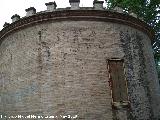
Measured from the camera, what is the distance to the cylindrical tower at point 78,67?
11.1 meters

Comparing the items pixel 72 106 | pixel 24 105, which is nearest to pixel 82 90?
pixel 72 106

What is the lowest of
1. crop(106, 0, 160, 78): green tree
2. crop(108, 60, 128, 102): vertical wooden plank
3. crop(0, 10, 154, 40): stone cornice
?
crop(108, 60, 128, 102): vertical wooden plank

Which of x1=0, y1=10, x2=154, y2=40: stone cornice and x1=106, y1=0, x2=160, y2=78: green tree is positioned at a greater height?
x1=106, y1=0, x2=160, y2=78: green tree

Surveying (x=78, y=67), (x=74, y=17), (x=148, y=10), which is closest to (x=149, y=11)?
(x=148, y=10)

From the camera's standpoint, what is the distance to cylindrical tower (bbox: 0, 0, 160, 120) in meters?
11.1

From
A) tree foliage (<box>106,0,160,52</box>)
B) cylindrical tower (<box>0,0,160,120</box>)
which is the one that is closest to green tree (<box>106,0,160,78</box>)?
tree foliage (<box>106,0,160,52</box>)

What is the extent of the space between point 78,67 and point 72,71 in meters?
0.27

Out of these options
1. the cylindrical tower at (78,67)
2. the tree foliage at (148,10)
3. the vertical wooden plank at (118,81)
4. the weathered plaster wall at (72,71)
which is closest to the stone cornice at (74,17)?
the cylindrical tower at (78,67)

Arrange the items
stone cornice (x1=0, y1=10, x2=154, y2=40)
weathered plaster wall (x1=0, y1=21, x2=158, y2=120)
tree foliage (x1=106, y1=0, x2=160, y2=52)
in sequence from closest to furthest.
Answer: weathered plaster wall (x1=0, y1=21, x2=158, y2=120) → stone cornice (x1=0, y1=10, x2=154, y2=40) → tree foliage (x1=106, y1=0, x2=160, y2=52)

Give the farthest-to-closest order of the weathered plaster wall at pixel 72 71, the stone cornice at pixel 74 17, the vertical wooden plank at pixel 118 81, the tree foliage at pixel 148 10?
the tree foliage at pixel 148 10 → the stone cornice at pixel 74 17 → the vertical wooden plank at pixel 118 81 → the weathered plaster wall at pixel 72 71

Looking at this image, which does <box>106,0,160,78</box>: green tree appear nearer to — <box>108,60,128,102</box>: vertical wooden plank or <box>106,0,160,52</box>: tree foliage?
<box>106,0,160,52</box>: tree foliage

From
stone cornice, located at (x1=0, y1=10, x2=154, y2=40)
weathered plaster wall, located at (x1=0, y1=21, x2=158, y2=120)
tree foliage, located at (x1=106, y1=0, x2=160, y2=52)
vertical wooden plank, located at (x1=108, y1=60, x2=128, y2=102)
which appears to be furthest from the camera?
tree foliage, located at (x1=106, y1=0, x2=160, y2=52)

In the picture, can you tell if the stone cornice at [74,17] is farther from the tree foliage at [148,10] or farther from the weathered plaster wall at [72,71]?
the tree foliage at [148,10]

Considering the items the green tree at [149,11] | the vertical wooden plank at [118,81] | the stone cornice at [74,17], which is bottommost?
the vertical wooden plank at [118,81]
